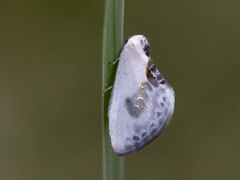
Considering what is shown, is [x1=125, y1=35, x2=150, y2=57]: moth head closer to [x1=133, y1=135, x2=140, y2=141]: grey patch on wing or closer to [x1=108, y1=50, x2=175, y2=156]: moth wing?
[x1=108, y1=50, x2=175, y2=156]: moth wing

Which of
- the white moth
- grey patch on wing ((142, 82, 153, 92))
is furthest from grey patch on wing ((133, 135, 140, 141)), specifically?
grey patch on wing ((142, 82, 153, 92))

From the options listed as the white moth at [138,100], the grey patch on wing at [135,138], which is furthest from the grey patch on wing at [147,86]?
the grey patch on wing at [135,138]

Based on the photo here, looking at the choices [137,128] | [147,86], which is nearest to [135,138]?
[137,128]

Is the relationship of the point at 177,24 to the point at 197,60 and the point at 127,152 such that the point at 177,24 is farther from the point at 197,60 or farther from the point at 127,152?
the point at 127,152

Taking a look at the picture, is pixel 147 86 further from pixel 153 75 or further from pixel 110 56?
pixel 110 56

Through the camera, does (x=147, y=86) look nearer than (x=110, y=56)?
No

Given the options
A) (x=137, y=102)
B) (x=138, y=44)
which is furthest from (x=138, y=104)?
(x=138, y=44)

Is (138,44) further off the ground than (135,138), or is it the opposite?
(138,44)
